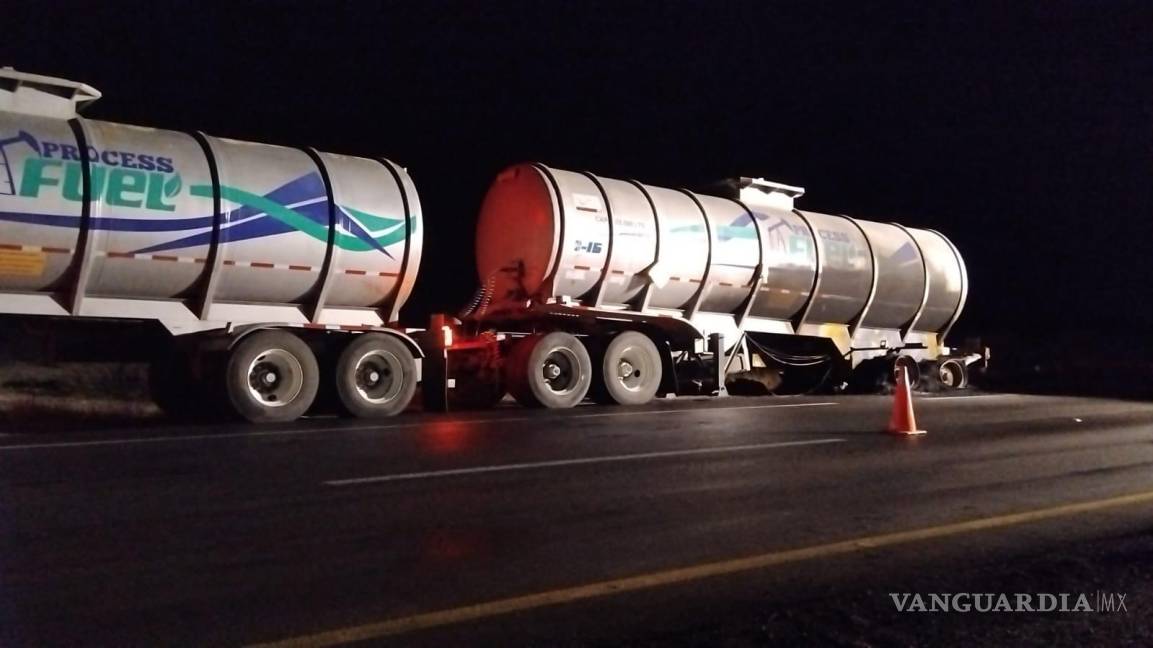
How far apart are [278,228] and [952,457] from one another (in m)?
8.45

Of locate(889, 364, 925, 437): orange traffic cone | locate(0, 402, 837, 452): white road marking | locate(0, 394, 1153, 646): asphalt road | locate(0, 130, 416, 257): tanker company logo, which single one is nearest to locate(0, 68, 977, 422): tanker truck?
locate(0, 130, 416, 257): tanker company logo

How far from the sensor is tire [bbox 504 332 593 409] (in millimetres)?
A: 16188

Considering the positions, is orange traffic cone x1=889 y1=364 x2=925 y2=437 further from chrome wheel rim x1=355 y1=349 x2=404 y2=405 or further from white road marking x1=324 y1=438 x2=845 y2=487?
chrome wheel rim x1=355 y1=349 x2=404 y2=405

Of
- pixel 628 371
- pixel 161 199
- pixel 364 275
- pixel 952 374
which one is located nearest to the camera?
pixel 161 199

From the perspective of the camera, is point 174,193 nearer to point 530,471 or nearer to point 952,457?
point 530,471

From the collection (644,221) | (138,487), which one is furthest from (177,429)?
(644,221)

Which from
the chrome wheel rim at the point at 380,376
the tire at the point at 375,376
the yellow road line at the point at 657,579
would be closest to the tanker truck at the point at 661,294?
the tire at the point at 375,376

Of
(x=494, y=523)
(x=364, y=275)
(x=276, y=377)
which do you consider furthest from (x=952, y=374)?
(x=494, y=523)

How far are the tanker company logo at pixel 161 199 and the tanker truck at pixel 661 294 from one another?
6.95 ft

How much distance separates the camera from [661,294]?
59.8 ft

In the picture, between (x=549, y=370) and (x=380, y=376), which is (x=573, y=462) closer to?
(x=380, y=376)

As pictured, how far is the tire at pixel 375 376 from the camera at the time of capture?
14.2 metres

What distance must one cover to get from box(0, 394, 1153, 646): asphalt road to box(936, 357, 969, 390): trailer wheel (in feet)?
35.2

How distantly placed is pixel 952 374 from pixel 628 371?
954cm
